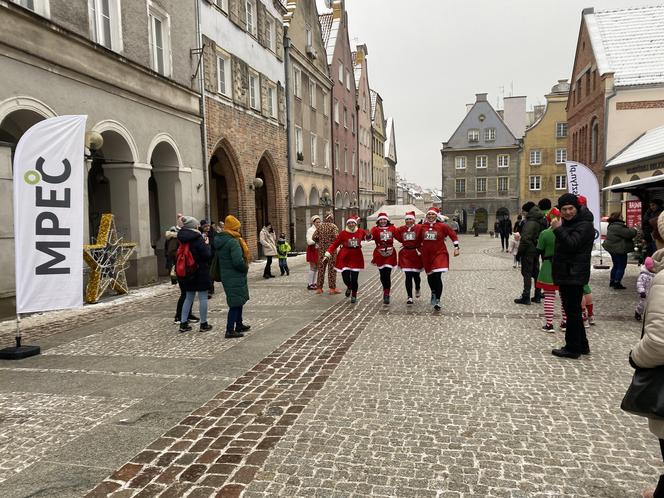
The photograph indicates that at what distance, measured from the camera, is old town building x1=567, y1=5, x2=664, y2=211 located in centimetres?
2631

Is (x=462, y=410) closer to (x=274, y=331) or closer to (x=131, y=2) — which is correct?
(x=274, y=331)

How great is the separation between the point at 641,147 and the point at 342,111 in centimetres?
1924

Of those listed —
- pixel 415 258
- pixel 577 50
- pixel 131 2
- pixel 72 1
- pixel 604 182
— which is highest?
pixel 577 50

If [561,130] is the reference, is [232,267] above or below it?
below

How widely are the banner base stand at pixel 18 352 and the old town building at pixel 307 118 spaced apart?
62.6 ft

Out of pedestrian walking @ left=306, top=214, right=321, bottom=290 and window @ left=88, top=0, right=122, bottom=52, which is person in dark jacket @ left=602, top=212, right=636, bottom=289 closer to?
pedestrian walking @ left=306, top=214, right=321, bottom=290

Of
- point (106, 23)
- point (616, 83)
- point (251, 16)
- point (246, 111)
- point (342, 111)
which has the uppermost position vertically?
point (251, 16)

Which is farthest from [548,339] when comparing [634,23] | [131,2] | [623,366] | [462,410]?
[634,23]

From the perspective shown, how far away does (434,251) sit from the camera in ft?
31.9

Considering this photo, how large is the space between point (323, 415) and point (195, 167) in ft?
44.5

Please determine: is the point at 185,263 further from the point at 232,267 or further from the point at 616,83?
the point at 616,83

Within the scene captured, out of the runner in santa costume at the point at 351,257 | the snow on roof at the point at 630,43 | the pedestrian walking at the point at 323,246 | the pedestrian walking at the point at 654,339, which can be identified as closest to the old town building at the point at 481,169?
the snow on roof at the point at 630,43

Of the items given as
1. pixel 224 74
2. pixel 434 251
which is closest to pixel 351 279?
pixel 434 251

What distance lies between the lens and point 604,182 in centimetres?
2772
